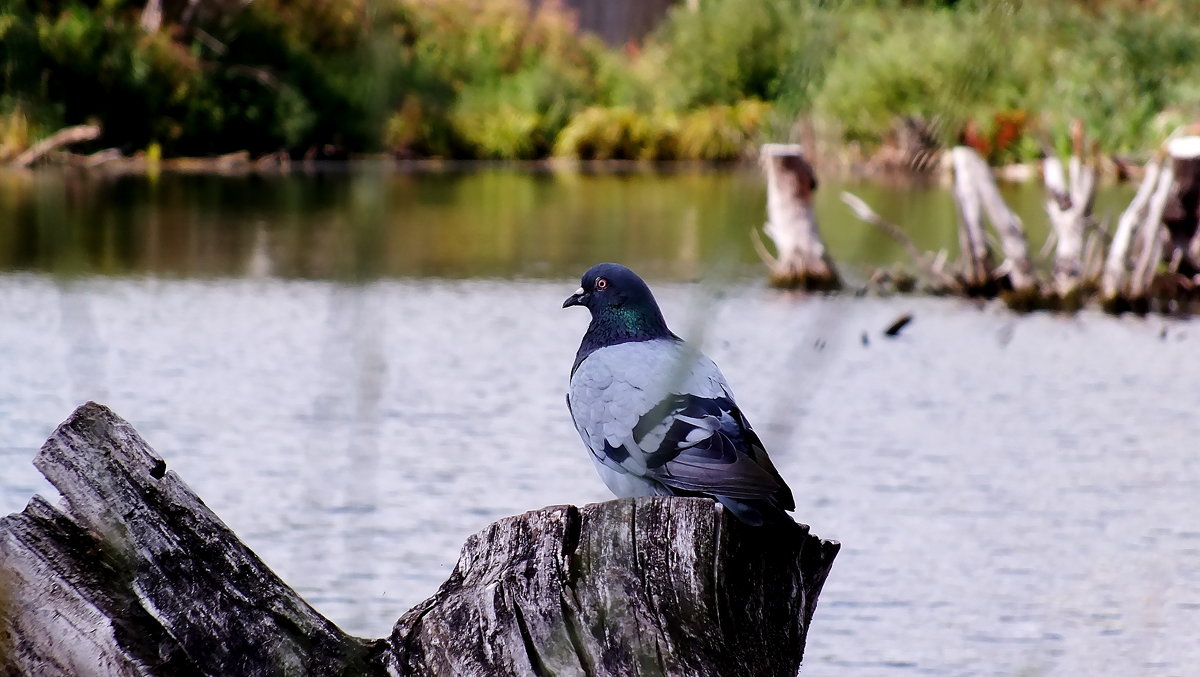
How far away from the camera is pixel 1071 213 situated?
12406 millimetres

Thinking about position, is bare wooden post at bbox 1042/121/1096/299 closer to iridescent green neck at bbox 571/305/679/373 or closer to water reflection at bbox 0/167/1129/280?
water reflection at bbox 0/167/1129/280

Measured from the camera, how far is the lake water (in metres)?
0.81

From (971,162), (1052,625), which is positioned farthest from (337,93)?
(971,162)

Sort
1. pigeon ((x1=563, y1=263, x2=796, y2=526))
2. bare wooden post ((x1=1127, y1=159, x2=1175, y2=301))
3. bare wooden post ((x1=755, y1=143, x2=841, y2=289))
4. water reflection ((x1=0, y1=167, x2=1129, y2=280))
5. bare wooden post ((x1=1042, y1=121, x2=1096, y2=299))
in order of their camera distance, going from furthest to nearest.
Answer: water reflection ((x1=0, y1=167, x2=1129, y2=280)) → bare wooden post ((x1=755, y1=143, x2=841, y2=289)) → bare wooden post ((x1=1042, y1=121, x2=1096, y2=299)) → bare wooden post ((x1=1127, y1=159, x2=1175, y2=301)) → pigeon ((x1=563, y1=263, x2=796, y2=526))

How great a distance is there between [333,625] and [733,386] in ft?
26.2

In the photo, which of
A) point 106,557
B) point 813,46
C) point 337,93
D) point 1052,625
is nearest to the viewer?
point 813,46

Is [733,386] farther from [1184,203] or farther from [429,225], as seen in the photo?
[429,225]

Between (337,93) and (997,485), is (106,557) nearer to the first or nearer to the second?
(337,93)

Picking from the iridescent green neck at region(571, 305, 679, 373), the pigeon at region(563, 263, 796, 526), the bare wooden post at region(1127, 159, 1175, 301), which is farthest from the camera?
the bare wooden post at region(1127, 159, 1175, 301)

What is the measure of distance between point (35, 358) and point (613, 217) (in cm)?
1282

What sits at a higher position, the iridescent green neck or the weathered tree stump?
the iridescent green neck

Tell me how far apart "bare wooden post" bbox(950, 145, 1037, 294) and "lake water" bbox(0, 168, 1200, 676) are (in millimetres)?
338

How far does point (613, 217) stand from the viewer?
72.8ft

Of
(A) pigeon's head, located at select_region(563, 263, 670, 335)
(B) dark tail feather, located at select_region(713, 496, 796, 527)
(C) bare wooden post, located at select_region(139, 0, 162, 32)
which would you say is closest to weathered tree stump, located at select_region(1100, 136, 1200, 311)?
(A) pigeon's head, located at select_region(563, 263, 670, 335)
